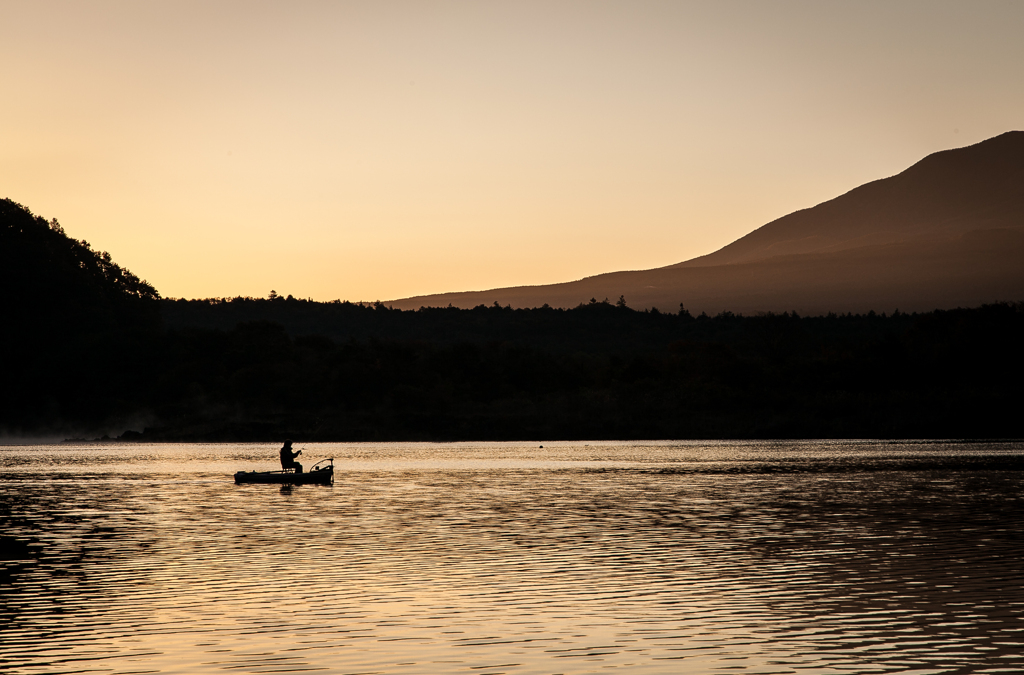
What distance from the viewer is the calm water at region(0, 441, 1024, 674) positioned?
2103cm

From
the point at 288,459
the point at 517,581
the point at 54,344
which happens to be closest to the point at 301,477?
the point at 288,459

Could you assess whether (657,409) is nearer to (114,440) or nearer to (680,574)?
(114,440)

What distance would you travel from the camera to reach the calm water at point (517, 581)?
69.0 feet

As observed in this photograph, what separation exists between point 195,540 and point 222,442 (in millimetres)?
127703

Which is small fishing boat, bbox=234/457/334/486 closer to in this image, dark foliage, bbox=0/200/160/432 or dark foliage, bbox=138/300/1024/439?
dark foliage, bbox=138/300/1024/439

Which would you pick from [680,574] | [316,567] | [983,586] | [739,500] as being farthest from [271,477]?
[983,586]

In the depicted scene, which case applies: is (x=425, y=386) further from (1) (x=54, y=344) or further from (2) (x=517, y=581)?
(2) (x=517, y=581)

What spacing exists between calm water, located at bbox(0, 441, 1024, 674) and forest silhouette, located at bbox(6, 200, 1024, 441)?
101 m

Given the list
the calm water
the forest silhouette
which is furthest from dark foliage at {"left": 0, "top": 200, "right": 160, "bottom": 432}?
the calm water

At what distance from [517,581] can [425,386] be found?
14742 cm

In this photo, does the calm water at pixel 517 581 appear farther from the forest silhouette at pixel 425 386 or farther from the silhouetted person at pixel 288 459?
the forest silhouette at pixel 425 386

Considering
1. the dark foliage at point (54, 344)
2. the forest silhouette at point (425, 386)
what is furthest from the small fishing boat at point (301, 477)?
the dark foliage at point (54, 344)

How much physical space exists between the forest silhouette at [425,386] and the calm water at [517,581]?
101 m

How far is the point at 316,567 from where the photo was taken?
32625mm
